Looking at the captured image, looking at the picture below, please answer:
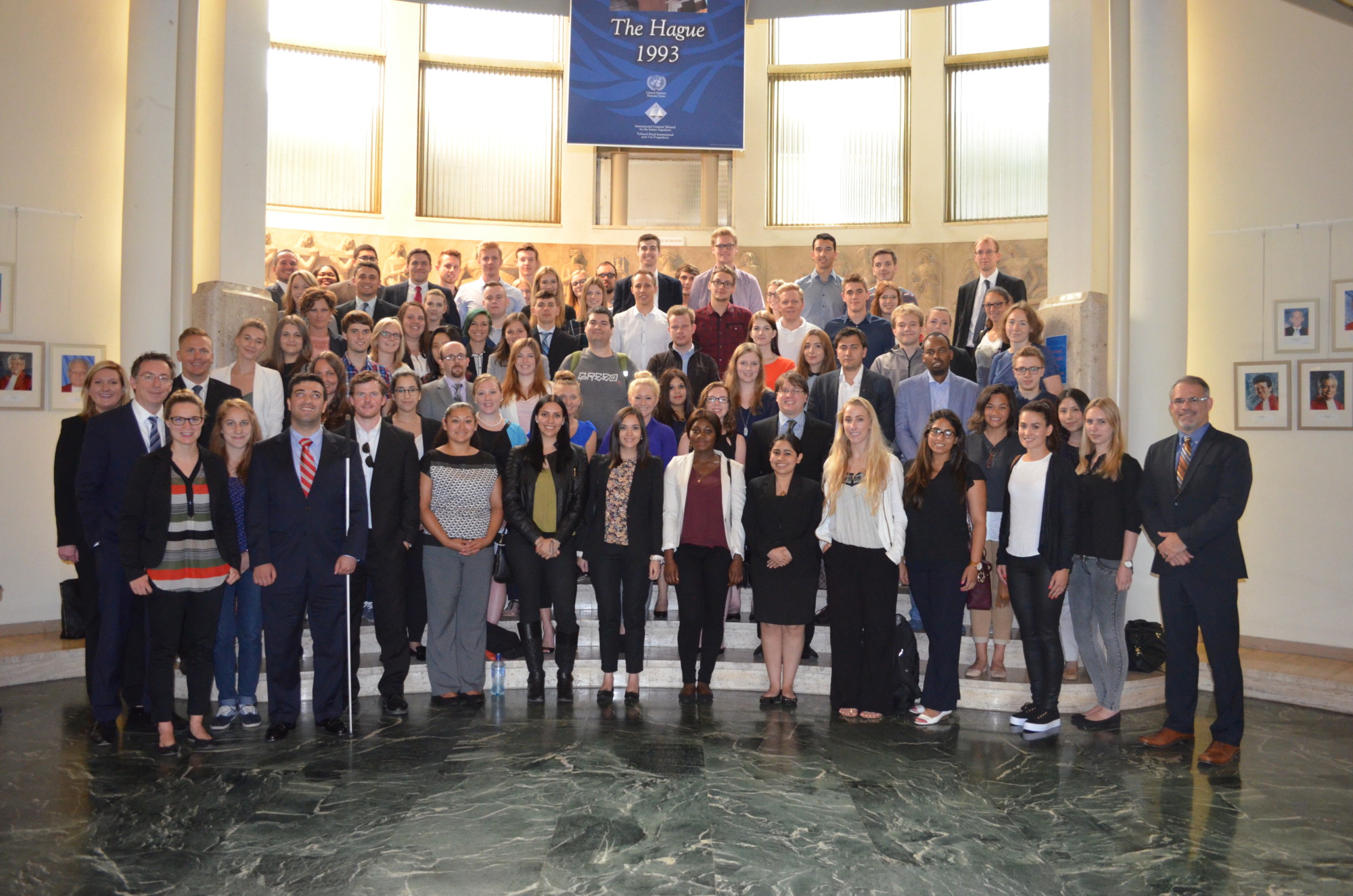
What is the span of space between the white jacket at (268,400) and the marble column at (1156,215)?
5810mm

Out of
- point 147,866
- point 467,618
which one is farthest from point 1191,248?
point 147,866

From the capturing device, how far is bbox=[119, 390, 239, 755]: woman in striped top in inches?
198

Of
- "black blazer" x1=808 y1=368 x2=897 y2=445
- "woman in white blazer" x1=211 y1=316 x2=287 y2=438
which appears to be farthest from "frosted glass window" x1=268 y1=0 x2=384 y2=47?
"black blazer" x1=808 y1=368 x2=897 y2=445

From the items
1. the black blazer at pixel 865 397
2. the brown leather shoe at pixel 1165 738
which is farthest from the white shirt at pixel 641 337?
the brown leather shoe at pixel 1165 738

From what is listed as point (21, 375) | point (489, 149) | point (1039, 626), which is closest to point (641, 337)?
point (1039, 626)

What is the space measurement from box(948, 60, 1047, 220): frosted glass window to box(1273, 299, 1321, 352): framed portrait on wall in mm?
6534

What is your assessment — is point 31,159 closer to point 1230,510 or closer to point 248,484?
point 248,484

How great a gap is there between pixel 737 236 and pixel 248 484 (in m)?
10.3

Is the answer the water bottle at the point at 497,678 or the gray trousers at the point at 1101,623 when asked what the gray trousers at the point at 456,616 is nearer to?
the water bottle at the point at 497,678

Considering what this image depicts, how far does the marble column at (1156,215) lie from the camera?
25.0ft

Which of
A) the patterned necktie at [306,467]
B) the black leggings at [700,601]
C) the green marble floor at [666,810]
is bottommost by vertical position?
the green marble floor at [666,810]

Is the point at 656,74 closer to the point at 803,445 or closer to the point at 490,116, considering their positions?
the point at 803,445

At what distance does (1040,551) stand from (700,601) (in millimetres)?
1938

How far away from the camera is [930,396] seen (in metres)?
7.00
